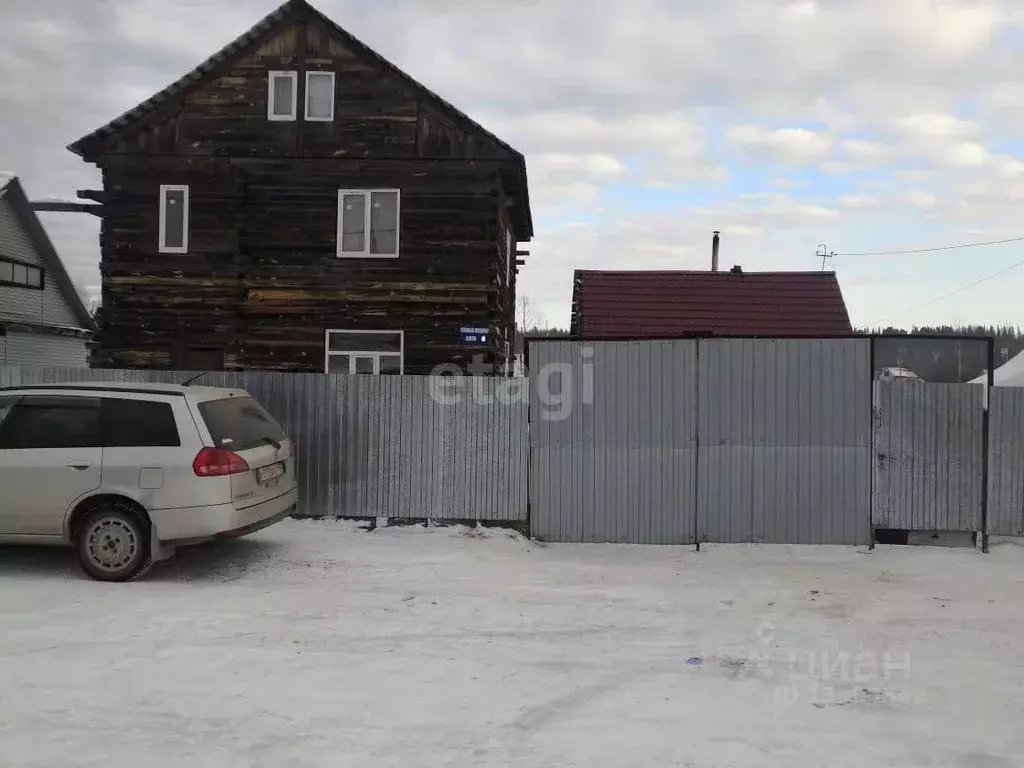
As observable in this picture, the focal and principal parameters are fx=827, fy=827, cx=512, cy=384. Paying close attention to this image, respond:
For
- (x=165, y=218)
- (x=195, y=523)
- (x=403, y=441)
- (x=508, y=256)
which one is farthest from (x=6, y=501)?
(x=508, y=256)

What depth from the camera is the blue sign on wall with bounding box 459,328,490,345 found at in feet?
52.6

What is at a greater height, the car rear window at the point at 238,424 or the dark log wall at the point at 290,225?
the dark log wall at the point at 290,225

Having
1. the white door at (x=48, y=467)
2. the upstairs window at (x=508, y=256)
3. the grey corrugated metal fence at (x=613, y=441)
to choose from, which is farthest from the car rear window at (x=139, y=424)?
the upstairs window at (x=508, y=256)

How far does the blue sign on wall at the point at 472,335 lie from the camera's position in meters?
16.0

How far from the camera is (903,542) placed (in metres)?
9.38

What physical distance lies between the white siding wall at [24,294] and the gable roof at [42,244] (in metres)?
0.15

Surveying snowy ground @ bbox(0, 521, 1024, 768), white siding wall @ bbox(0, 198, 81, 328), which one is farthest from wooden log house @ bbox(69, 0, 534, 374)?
white siding wall @ bbox(0, 198, 81, 328)

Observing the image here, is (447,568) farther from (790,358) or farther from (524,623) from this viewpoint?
(790,358)

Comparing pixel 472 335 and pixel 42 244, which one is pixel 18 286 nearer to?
pixel 42 244

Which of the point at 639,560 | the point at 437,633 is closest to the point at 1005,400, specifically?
the point at 639,560

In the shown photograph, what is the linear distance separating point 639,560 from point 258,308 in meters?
10.5

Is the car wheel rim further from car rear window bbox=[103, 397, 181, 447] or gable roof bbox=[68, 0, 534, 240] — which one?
gable roof bbox=[68, 0, 534, 240]

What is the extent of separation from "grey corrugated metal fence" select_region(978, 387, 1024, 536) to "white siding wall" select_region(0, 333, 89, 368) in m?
24.4

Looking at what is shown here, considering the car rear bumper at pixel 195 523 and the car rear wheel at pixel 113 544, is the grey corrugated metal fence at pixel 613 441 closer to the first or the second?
the car rear bumper at pixel 195 523
